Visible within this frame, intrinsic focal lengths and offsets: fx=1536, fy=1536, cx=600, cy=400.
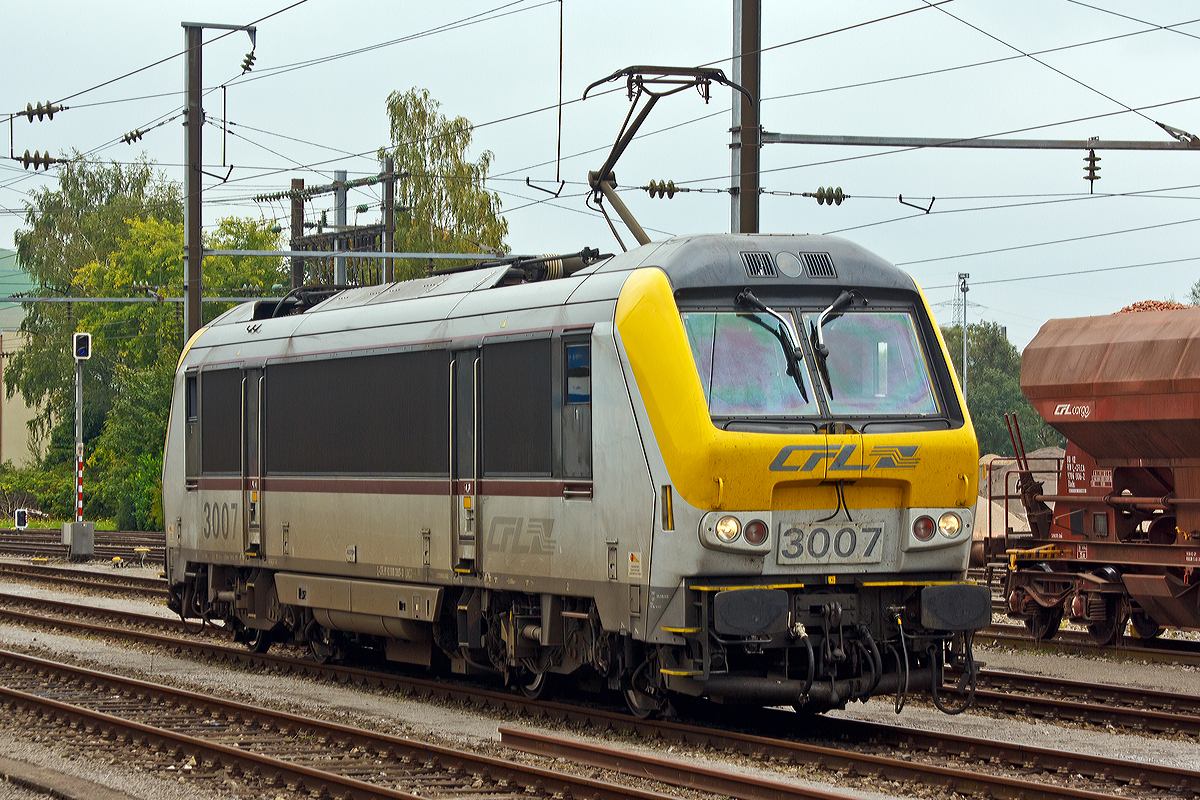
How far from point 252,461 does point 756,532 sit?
713 cm

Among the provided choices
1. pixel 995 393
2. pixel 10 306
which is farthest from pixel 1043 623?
pixel 10 306

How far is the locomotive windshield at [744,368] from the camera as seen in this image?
10438 mm

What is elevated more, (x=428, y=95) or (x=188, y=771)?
(x=428, y=95)

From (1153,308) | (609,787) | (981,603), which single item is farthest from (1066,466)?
(609,787)

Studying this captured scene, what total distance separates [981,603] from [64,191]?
65.5 meters

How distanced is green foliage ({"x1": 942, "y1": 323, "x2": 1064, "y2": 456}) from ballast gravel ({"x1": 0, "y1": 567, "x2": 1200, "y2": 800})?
51041mm

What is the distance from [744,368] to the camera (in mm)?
10594

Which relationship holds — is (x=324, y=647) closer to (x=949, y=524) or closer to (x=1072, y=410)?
(x=949, y=524)

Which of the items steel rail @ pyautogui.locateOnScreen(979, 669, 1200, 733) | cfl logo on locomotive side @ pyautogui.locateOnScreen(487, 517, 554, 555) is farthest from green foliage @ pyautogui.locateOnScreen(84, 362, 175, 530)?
steel rail @ pyautogui.locateOnScreen(979, 669, 1200, 733)

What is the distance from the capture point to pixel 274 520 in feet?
50.0

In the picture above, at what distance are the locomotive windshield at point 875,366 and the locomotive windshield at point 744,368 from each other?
30 cm

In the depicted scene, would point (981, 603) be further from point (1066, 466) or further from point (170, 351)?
point (170, 351)

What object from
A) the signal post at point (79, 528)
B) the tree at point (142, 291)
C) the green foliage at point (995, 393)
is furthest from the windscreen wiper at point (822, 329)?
the green foliage at point (995, 393)

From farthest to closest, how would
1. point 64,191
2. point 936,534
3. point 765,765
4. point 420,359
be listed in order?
point 64,191
point 420,359
point 936,534
point 765,765
